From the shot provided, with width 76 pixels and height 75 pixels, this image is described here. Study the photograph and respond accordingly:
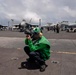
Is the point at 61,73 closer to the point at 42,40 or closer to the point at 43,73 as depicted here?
the point at 43,73

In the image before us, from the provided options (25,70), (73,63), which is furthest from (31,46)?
(73,63)

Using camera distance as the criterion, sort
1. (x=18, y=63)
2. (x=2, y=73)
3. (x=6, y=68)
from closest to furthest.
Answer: (x=2, y=73) → (x=6, y=68) → (x=18, y=63)

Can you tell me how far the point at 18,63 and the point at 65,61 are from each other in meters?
1.69

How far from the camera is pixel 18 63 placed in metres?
7.60

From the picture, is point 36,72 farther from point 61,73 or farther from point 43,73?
point 61,73

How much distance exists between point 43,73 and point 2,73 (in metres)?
1.15

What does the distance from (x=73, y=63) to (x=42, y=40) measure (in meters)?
1.68

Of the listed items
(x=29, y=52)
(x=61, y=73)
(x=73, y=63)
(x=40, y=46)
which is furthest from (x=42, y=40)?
(x=73, y=63)

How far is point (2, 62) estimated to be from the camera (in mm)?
7777

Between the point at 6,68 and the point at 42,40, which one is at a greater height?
the point at 42,40

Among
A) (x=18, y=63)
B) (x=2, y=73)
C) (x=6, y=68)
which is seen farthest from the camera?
(x=18, y=63)

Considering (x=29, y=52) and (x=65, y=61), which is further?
(x=65, y=61)

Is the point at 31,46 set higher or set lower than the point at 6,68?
higher

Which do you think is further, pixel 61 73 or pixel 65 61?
pixel 65 61
